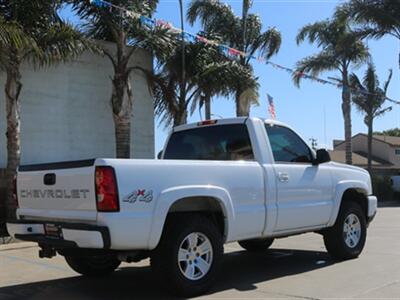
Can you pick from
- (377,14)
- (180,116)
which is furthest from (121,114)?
(377,14)

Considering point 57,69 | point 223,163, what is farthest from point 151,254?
point 57,69

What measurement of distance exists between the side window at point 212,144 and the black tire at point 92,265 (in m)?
1.72

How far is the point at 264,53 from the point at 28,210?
21218 mm

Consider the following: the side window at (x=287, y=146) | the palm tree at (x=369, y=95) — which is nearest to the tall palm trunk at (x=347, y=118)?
the palm tree at (x=369, y=95)

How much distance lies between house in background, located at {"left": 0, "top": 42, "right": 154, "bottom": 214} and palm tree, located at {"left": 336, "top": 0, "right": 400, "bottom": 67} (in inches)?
525

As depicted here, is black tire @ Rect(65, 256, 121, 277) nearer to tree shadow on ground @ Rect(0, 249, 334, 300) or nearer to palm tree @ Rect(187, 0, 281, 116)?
tree shadow on ground @ Rect(0, 249, 334, 300)

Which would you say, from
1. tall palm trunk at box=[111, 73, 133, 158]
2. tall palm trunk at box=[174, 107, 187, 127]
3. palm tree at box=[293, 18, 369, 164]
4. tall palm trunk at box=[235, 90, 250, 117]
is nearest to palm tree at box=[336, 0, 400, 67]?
palm tree at box=[293, 18, 369, 164]

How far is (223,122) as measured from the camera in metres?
8.12

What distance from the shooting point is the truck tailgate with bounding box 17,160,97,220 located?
6094 mm

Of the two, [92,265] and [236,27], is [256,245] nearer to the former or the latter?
[92,265]

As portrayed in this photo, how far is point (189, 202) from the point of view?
22.1 ft

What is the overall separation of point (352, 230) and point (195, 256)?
3.43 m

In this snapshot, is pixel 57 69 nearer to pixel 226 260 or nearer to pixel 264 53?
pixel 226 260

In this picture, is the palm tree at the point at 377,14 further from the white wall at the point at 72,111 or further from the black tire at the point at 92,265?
the black tire at the point at 92,265
